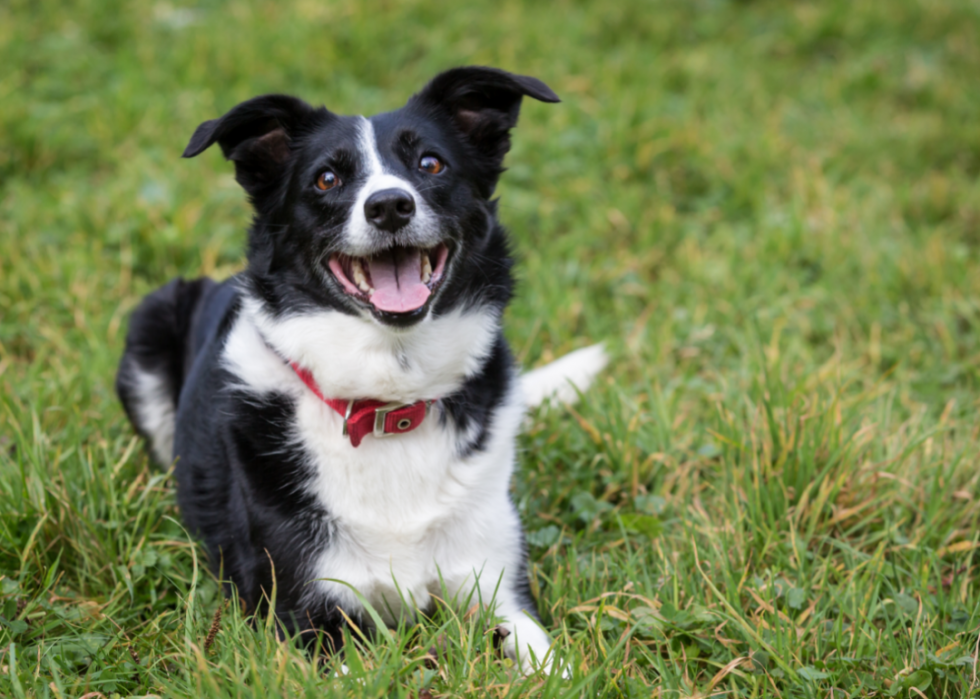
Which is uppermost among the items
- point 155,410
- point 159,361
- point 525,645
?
point 159,361

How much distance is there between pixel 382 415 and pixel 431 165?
2.56 ft

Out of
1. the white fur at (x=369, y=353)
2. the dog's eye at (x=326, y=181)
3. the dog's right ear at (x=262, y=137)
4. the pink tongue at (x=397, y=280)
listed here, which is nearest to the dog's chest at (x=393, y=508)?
the white fur at (x=369, y=353)

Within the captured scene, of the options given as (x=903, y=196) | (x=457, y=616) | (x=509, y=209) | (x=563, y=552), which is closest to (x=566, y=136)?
(x=509, y=209)

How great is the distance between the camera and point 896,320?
443 cm

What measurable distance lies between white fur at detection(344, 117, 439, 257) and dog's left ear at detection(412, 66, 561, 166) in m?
0.41

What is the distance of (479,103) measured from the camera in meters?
2.82

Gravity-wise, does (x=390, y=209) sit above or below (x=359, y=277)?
above

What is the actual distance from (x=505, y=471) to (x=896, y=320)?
2.78 m

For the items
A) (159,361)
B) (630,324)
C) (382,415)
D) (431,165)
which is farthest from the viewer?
(630,324)

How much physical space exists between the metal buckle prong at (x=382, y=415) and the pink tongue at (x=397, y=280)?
0.97 ft

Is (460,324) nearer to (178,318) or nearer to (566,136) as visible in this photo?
(178,318)

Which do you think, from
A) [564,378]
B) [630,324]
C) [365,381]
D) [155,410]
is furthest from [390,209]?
[630,324]

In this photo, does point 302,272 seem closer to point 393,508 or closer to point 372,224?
point 372,224

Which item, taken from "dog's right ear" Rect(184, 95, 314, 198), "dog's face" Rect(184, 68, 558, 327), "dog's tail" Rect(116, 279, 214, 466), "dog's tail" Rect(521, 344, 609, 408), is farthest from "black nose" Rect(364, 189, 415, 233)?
"dog's tail" Rect(116, 279, 214, 466)
